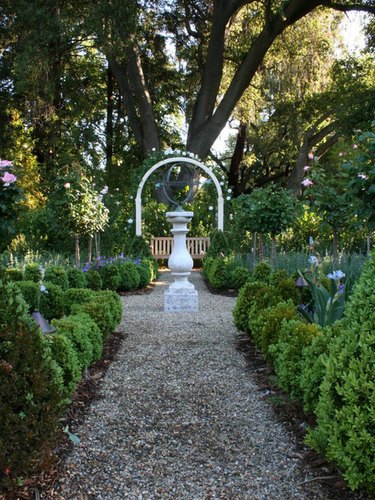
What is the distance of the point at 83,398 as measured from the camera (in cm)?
325

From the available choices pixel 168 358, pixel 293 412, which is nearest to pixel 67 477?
pixel 293 412

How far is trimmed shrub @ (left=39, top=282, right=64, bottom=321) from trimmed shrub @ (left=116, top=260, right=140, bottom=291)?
125 inches

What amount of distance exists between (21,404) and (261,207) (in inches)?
262

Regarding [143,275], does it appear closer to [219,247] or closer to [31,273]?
[219,247]

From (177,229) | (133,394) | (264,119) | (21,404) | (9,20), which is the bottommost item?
(133,394)

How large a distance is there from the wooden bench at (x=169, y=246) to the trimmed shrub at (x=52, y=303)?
7435mm

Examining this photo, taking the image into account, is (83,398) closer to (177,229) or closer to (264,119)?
(177,229)

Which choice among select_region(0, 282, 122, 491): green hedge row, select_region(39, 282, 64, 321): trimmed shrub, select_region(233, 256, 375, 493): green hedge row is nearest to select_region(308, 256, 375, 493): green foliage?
select_region(233, 256, 375, 493): green hedge row

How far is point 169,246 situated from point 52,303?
7835mm

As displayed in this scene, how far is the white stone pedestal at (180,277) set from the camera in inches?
259

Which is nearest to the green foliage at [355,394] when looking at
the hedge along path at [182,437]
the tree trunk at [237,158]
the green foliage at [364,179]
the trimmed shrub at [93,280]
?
the hedge along path at [182,437]

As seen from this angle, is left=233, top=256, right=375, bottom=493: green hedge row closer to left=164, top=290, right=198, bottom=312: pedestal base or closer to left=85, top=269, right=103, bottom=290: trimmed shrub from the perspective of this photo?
left=164, top=290, right=198, bottom=312: pedestal base

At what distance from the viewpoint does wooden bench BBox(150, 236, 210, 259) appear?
12570 millimetres

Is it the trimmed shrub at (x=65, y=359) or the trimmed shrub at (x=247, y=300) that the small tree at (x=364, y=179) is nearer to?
the trimmed shrub at (x=247, y=300)
